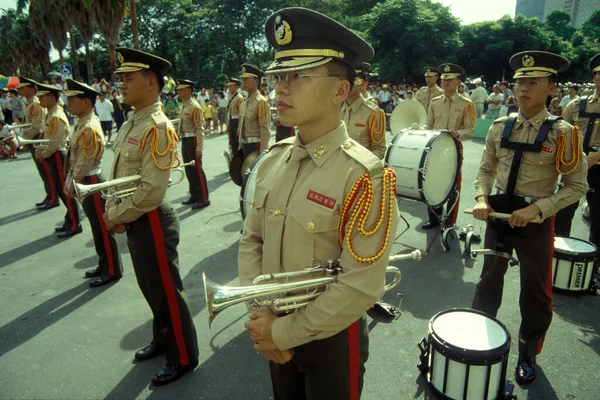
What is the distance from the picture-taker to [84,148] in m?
4.80

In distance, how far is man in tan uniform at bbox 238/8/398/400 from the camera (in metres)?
1.65

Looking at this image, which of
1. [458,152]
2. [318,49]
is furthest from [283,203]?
[458,152]

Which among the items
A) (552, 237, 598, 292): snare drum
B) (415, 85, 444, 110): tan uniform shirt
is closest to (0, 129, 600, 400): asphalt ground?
(552, 237, 598, 292): snare drum

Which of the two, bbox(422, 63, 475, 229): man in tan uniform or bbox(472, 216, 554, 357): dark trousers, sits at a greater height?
bbox(422, 63, 475, 229): man in tan uniform

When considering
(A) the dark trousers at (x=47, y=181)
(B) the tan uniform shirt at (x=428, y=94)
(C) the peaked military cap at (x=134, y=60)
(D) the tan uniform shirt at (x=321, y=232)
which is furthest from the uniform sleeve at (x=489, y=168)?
(A) the dark trousers at (x=47, y=181)

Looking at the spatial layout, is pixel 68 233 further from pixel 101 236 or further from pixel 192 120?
pixel 192 120

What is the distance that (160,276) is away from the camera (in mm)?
3215

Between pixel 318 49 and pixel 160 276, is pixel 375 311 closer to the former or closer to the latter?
pixel 160 276

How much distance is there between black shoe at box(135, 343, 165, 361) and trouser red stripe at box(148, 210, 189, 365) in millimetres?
454

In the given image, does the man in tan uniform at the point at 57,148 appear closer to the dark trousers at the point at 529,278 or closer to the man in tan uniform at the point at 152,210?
the man in tan uniform at the point at 152,210

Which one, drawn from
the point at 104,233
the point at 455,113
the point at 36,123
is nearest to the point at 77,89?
the point at 104,233

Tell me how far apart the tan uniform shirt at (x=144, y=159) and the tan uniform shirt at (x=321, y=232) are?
1.46 m

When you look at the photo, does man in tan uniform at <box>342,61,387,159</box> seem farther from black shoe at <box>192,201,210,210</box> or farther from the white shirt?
the white shirt

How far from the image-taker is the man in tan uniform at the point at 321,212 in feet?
5.42
